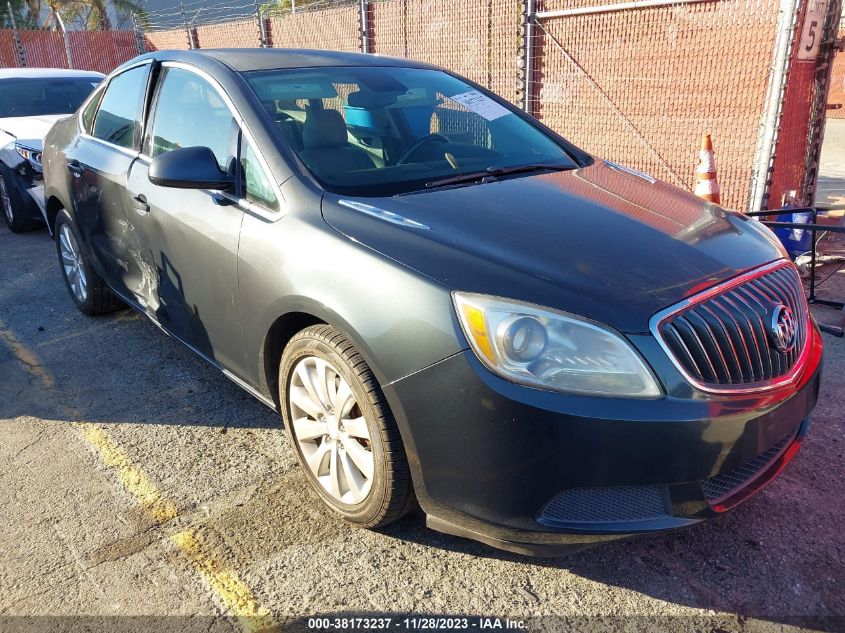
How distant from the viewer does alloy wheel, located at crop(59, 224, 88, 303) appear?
15.5 feet

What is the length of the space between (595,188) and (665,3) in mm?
4969

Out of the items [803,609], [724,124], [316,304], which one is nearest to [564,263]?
[316,304]

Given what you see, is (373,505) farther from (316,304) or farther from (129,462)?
(129,462)

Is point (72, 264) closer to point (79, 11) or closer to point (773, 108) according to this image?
point (773, 108)

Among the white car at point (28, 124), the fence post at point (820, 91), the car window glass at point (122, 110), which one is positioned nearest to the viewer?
the car window glass at point (122, 110)

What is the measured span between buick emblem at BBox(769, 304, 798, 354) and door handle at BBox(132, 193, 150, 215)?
2.83m

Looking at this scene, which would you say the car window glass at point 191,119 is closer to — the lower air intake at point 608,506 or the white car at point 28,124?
the lower air intake at point 608,506

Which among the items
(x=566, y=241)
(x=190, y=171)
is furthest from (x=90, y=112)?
(x=566, y=241)

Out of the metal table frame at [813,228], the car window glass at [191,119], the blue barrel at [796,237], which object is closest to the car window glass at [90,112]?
the car window glass at [191,119]

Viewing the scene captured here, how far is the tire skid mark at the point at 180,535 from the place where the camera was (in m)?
2.32

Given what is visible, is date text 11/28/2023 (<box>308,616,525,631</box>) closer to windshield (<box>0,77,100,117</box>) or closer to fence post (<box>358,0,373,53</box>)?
windshield (<box>0,77,100,117</box>)

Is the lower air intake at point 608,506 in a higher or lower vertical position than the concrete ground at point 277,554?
higher

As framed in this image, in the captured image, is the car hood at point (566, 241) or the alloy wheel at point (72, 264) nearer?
the car hood at point (566, 241)

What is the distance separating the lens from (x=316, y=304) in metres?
2.46
